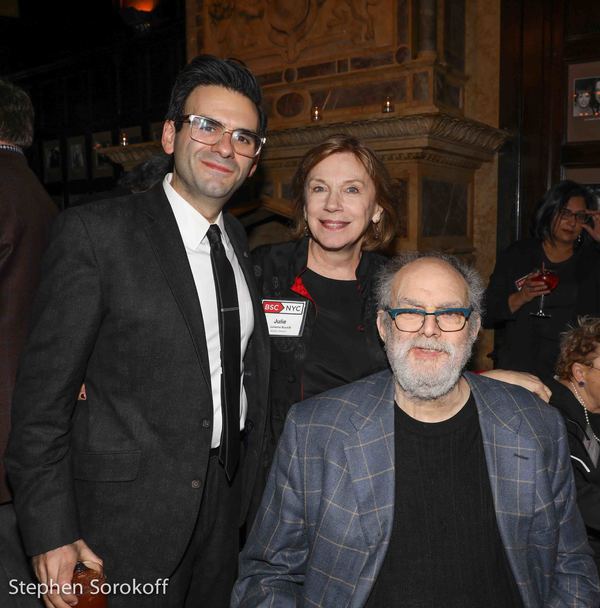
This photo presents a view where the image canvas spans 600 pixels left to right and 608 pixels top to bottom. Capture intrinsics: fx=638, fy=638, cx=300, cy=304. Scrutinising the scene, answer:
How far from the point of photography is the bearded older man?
1626 millimetres

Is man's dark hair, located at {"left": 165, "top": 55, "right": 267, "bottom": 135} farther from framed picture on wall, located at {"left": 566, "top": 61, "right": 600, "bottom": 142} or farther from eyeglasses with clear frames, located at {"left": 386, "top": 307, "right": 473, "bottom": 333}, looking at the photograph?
framed picture on wall, located at {"left": 566, "top": 61, "right": 600, "bottom": 142}

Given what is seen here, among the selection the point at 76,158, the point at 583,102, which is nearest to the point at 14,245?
the point at 583,102

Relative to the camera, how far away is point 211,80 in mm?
1887

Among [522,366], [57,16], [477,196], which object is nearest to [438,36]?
[477,196]

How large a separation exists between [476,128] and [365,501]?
3.69 meters

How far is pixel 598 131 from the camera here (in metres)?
4.82

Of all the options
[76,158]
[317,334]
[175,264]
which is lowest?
[317,334]

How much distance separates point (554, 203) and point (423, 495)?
2544 mm

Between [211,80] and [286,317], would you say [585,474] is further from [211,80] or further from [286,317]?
[211,80]

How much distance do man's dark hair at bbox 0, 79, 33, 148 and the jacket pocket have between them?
42.8 inches

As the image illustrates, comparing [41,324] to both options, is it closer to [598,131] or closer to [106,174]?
[598,131]

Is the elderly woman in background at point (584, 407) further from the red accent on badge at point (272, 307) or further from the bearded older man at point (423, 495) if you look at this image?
the red accent on badge at point (272, 307)

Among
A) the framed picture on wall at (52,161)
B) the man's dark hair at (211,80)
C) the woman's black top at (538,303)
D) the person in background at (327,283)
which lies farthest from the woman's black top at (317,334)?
the framed picture on wall at (52,161)

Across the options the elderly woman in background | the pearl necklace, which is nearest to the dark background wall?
the elderly woman in background
